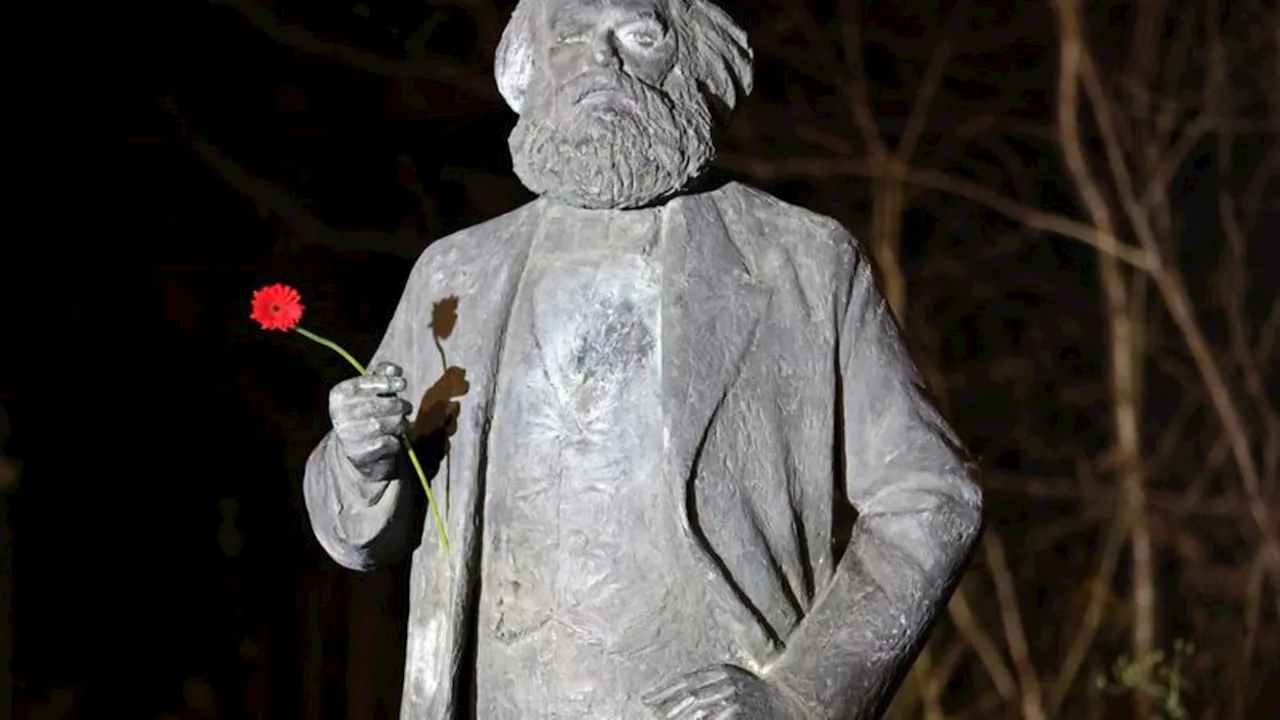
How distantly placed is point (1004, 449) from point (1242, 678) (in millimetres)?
1233

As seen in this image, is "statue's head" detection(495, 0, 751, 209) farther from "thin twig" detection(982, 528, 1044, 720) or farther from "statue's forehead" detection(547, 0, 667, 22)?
"thin twig" detection(982, 528, 1044, 720)

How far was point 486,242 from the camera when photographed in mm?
2721

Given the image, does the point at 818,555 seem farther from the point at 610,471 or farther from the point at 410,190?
the point at 410,190

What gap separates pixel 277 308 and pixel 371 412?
8.0 inches

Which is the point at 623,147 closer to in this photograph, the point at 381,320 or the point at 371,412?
the point at 371,412

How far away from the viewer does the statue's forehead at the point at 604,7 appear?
8.55 ft

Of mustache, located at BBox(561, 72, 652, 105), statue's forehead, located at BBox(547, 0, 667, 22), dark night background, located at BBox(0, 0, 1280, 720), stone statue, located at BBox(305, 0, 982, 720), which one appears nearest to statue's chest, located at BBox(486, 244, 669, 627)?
stone statue, located at BBox(305, 0, 982, 720)

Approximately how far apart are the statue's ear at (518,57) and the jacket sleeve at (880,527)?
21.2 inches

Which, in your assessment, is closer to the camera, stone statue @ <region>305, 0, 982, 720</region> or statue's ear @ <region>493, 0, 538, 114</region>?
stone statue @ <region>305, 0, 982, 720</region>

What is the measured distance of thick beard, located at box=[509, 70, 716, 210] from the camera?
254 cm

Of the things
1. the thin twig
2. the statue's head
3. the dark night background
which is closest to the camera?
the statue's head

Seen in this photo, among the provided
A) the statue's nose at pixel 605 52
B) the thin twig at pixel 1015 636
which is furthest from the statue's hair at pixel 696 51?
the thin twig at pixel 1015 636

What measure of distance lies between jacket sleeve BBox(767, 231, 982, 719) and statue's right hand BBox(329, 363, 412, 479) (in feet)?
1.99

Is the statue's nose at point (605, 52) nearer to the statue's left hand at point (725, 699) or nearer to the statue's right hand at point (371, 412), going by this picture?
the statue's right hand at point (371, 412)
